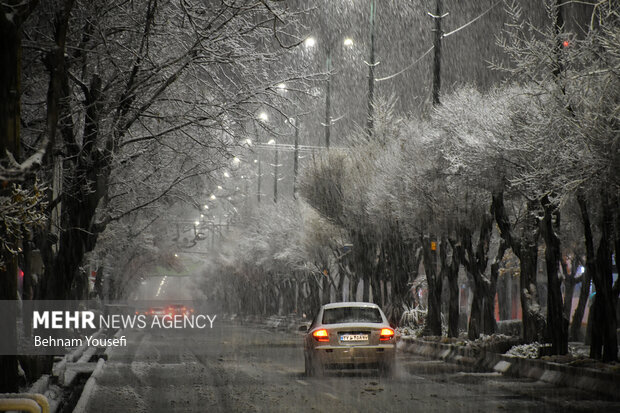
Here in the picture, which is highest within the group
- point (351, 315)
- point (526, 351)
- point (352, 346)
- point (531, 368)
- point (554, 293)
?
point (554, 293)

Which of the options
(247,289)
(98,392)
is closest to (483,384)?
(98,392)

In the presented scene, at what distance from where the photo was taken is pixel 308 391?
650 inches

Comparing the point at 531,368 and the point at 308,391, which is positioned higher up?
the point at 531,368

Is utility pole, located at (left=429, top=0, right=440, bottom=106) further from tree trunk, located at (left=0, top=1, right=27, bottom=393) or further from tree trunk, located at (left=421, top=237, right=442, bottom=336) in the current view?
tree trunk, located at (left=0, top=1, right=27, bottom=393)

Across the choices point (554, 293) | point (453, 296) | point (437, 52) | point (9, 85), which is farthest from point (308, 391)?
point (437, 52)

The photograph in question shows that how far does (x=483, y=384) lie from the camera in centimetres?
1873

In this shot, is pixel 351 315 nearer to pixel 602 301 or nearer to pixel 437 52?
pixel 602 301

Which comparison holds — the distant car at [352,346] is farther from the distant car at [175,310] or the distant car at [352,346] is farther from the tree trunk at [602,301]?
the distant car at [175,310]

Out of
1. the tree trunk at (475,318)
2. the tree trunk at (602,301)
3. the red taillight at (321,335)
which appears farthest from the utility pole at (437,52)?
the red taillight at (321,335)

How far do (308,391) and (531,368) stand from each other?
22.2 feet

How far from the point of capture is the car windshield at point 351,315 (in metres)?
20.5

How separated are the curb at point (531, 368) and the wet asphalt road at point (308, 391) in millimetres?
399

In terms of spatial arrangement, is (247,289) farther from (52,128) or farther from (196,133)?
(52,128)

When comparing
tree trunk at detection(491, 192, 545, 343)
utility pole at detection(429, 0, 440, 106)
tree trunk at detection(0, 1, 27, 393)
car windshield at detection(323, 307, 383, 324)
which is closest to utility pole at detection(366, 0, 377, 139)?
utility pole at detection(429, 0, 440, 106)
